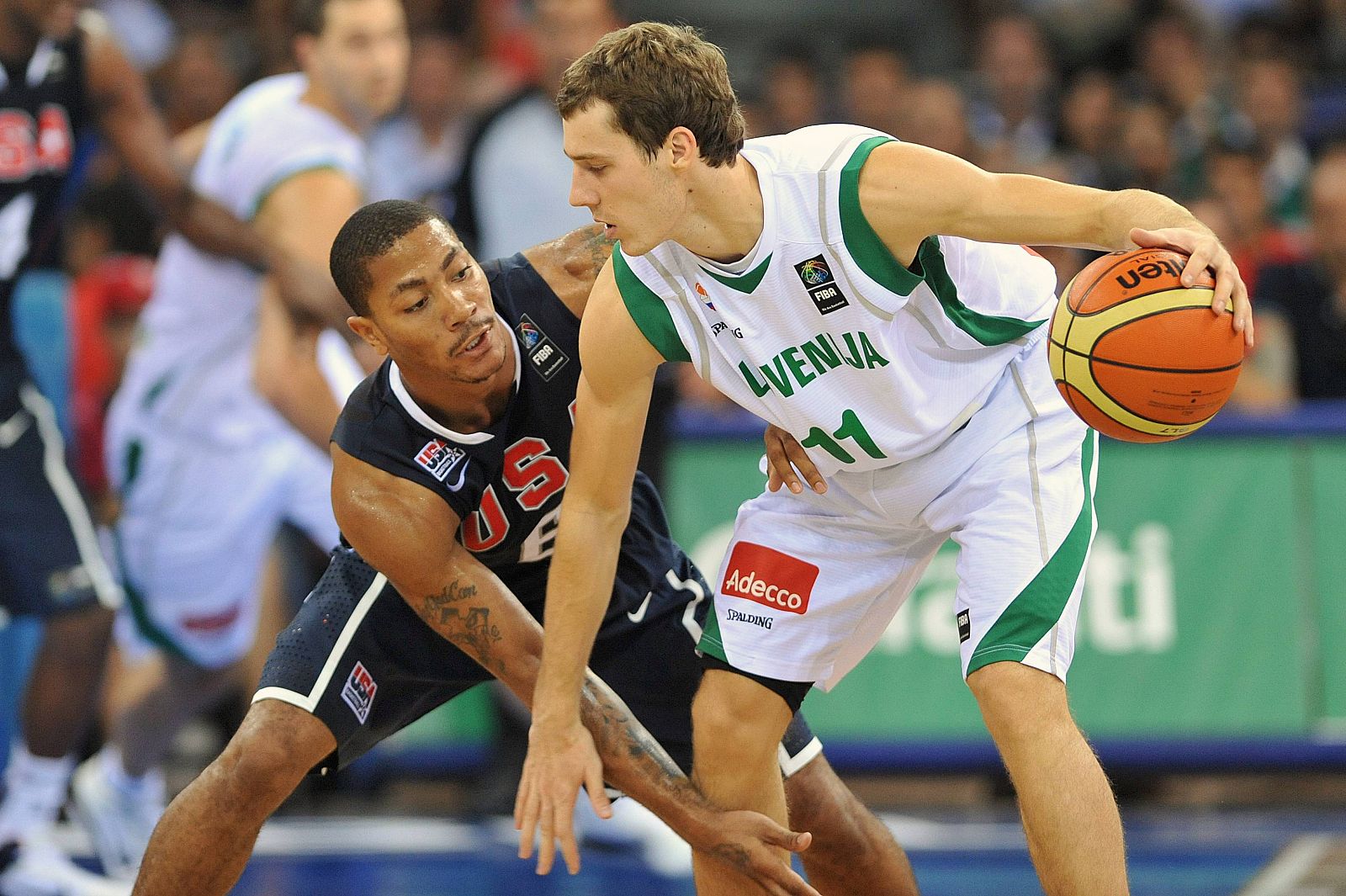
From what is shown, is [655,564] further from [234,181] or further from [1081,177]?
[1081,177]

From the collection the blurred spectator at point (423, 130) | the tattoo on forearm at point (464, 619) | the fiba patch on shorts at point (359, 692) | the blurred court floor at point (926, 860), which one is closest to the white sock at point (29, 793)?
the blurred court floor at point (926, 860)

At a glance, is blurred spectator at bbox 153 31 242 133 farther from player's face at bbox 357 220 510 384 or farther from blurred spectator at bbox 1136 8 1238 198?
player's face at bbox 357 220 510 384

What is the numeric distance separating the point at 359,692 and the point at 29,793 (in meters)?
1.93

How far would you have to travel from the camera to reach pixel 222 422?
655 centimetres

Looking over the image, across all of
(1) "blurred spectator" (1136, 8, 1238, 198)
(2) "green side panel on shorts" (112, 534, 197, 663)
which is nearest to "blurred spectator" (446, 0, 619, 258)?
(2) "green side panel on shorts" (112, 534, 197, 663)

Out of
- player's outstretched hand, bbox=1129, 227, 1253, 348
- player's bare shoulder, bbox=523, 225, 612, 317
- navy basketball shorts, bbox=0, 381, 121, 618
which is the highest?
player's outstretched hand, bbox=1129, 227, 1253, 348

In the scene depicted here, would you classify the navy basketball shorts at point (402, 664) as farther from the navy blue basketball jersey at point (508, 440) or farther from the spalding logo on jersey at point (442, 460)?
the spalding logo on jersey at point (442, 460)

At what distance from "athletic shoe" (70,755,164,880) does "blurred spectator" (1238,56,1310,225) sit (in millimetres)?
6260

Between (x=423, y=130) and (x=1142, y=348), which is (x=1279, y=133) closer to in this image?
(x=423, y=130)

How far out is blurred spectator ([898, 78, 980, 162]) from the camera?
9047 millimetres

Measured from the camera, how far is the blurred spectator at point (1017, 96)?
393 inches

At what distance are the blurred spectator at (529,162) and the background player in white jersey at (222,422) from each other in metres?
0.61

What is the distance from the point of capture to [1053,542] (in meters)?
3.81

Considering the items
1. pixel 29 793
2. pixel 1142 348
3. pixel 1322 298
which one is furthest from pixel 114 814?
pixel 1322 298
